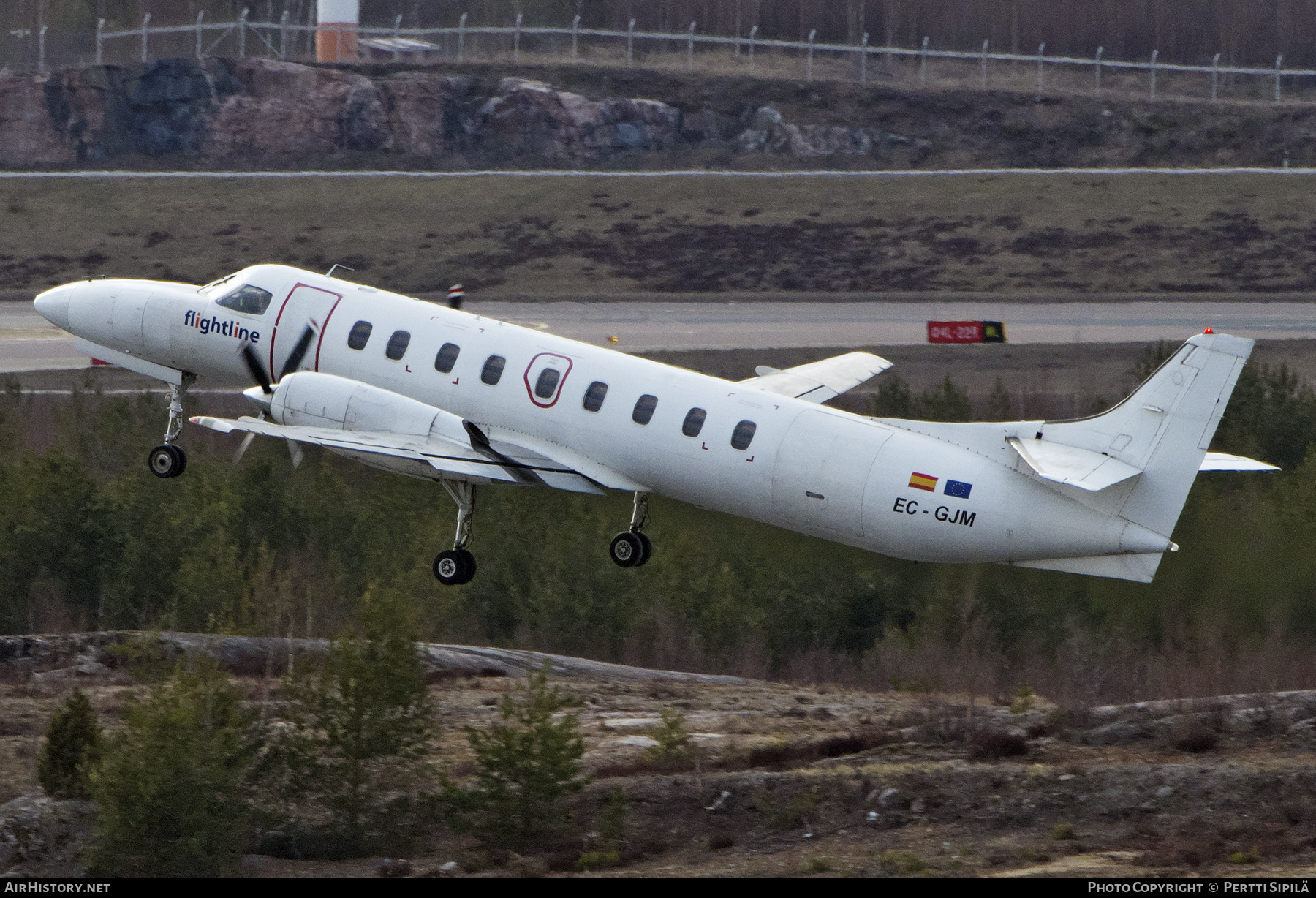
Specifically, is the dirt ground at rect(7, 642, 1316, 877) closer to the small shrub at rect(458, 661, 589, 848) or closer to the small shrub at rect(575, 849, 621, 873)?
the small shrub at rect(575, 849, 621, 873)

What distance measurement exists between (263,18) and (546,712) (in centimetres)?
9025

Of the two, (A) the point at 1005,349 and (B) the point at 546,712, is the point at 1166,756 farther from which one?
(A) the point at 1005,349

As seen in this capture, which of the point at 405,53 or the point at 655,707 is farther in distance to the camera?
the point at 405,53

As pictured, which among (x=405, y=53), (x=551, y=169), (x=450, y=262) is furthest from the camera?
(x=405, y=53)

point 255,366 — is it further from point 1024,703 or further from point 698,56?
point 698,56

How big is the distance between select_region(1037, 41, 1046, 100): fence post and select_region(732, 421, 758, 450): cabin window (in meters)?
73.3

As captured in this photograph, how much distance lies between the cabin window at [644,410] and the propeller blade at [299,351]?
716 centimetres

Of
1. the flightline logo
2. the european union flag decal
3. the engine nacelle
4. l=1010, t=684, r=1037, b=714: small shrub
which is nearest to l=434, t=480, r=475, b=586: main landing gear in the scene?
the engine nacelle

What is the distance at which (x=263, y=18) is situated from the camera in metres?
105

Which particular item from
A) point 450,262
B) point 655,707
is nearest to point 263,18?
point 450,262

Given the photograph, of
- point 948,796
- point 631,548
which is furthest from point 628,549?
point 948,796

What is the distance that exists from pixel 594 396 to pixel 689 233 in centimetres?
5191

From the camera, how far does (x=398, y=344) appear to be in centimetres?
3130

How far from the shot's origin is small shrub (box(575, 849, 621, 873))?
2241 cm
